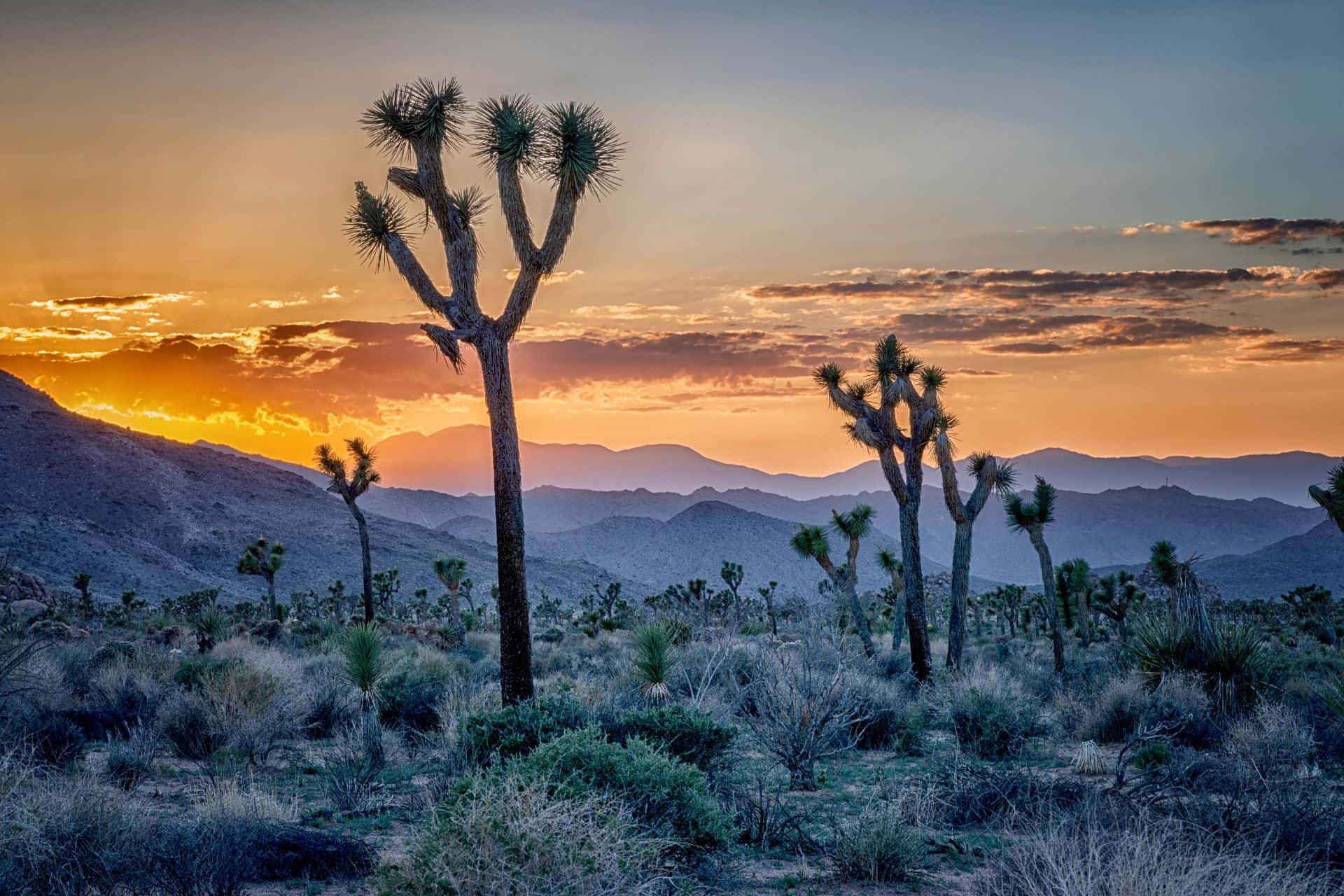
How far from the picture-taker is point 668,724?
31.6 ft

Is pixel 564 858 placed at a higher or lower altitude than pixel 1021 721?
higher

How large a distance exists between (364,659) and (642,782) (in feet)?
30.3

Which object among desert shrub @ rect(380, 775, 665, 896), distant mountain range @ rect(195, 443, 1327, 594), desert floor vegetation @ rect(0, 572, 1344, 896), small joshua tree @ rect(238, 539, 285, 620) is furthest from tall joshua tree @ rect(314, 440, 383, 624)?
distant mountain range @ rect(195, 443, 1327, 594)

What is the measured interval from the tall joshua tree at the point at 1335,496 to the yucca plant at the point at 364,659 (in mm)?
21829

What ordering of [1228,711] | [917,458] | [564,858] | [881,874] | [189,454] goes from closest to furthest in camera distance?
[564,858], [881,874], [1228,711], [917,458], [189,454]

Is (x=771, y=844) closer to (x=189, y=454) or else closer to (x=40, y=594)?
(x=40, y=594)

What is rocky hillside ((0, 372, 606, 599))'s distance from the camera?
65625 millimetres

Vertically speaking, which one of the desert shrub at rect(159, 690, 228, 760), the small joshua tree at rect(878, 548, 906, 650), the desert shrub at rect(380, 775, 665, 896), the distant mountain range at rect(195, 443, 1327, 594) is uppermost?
the desert shrub at rect(380, 775, 665, 896)

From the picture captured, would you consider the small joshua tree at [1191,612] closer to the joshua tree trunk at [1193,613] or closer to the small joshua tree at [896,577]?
the joshua tree trunk at [1193,613]

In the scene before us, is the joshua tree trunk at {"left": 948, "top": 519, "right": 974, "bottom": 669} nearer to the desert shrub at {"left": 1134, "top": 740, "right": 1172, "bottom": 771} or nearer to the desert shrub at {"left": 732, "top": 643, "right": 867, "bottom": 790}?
the desert shrub at {"left": 1134, "top": 740, "right": 1172, "bottom": 771}

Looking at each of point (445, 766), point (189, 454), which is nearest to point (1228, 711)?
point (445, 766)

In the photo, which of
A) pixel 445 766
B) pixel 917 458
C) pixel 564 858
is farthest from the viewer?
pixel 917 458

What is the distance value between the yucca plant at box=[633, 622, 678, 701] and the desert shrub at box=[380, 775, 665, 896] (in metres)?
7.32

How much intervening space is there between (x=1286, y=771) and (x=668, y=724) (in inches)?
239
